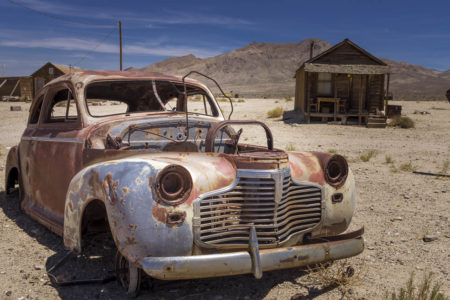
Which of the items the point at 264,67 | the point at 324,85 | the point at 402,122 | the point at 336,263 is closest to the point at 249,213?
the point at 336,263

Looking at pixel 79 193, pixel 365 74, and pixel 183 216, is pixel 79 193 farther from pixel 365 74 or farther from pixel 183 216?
pixel 365 74

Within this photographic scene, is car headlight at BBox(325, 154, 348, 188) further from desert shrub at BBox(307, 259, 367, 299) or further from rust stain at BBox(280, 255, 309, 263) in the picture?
rust stain at BBox(280, 255, 309, 263)

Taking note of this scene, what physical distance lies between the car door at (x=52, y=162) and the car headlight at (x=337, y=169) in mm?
2152

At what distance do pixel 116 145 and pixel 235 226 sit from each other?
143 centimetres

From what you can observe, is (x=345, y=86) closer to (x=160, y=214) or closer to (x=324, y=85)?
(x=324, y=85)

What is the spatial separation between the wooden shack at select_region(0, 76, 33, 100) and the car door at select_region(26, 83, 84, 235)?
36.5m

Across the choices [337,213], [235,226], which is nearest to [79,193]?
[235,226]

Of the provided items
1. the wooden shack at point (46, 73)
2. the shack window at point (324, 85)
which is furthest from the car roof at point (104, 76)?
the wooden shack at point (46, 73)

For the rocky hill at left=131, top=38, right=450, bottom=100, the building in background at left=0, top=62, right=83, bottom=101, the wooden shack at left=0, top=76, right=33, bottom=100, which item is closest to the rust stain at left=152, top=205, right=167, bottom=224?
the building in background at left=0, top=62, right=83, bottom=101

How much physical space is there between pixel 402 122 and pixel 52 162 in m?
17.9

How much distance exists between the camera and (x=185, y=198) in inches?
101

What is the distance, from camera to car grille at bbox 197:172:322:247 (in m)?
2.64

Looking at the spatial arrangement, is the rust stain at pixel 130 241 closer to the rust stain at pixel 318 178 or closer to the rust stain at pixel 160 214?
the rust stain at pixel 160 214

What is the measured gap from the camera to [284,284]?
325cm
